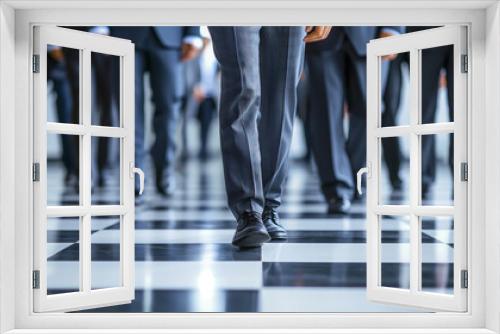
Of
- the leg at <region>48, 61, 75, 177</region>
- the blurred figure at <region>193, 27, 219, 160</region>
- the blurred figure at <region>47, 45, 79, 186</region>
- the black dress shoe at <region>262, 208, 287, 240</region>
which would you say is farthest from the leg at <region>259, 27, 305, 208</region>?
the blurred figure at <region>193, 27, 219, 160</region>

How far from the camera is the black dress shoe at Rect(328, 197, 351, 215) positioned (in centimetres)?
381

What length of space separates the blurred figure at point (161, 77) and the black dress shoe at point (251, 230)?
67.1 inches

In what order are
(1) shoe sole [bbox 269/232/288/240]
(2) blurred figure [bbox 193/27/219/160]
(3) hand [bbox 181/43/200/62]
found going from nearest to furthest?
(1) shoe sole [bbox 269/232/288/240] < (3) hand [bbox 181/43/200/62] < (2) blurred figure [bbox 193/27/219/160]

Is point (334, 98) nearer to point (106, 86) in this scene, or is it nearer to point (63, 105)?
point (106, 86)

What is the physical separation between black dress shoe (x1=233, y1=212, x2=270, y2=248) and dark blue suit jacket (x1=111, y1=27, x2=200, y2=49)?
6.07ft

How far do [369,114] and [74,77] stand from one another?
2.82 meters

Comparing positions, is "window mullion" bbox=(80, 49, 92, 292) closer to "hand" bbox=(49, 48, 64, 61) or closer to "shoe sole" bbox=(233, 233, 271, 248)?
"shoe sole" bbox=(233, 233, 271, 248)

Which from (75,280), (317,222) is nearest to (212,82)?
(317,222)

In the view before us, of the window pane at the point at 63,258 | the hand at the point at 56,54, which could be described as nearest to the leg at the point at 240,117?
the window pane at the point at 63,258

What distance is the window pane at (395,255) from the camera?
2.07 metres

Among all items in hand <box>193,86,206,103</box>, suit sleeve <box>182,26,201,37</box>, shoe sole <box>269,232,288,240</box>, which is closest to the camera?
shoe sole <box>269,232,288,240</box>

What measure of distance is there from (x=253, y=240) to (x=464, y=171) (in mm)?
984

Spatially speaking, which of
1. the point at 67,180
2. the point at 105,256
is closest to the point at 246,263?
the point at 105,256

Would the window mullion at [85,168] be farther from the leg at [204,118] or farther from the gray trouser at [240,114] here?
the leg at [204,118]
